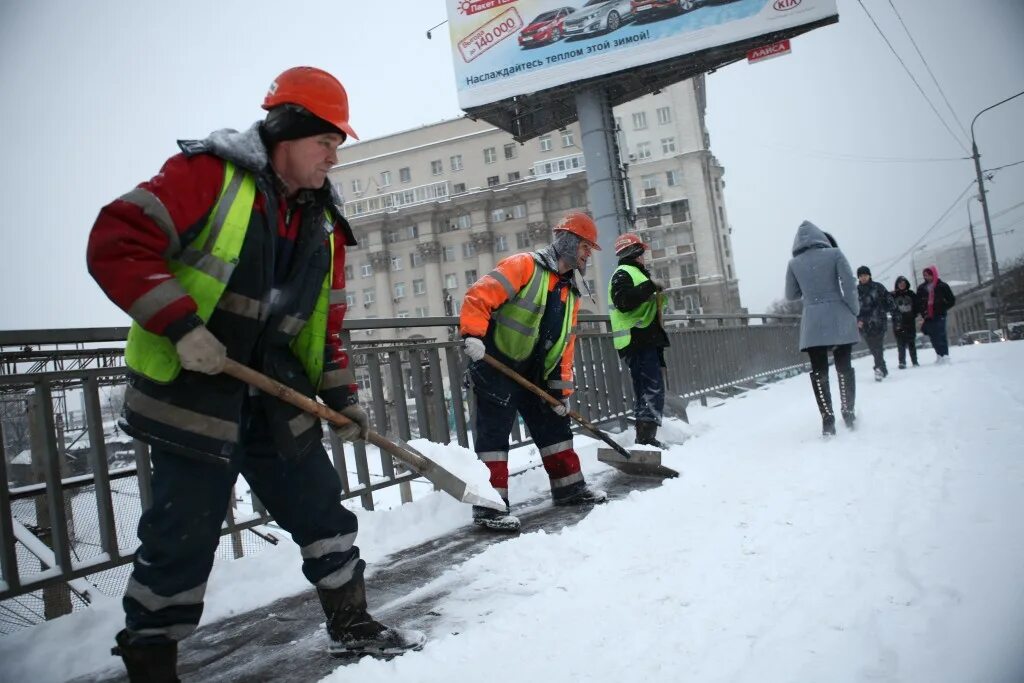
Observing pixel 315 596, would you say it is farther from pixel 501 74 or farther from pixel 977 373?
pixel 501 74

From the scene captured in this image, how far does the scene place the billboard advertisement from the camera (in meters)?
13.1

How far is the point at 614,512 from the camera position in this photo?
3.54 m

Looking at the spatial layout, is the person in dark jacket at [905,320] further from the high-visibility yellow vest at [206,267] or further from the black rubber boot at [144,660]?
the black rubber boot at [144,660]

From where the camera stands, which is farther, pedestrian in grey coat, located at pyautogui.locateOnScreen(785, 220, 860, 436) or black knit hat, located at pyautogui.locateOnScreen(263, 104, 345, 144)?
pedestrian in grey coat, located at pyautogui.locateOnScreen(785, 220, 860, 436)

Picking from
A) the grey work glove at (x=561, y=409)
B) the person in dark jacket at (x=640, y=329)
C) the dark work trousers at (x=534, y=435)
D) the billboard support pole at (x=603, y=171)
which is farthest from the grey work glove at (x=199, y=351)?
the billboard support pole at (x=603, y=171)

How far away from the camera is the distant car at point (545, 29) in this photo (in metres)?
13.7

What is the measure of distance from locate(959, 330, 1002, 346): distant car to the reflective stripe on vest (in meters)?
17.2

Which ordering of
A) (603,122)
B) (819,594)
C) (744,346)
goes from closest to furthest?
1. (819,594)
2. (744,346)
3. (603,122)

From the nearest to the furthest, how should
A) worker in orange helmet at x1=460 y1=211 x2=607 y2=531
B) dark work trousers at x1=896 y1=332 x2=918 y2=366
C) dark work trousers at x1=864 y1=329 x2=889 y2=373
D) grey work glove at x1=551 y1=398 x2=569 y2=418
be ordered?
worker in orange helmet at x1=460 y1=211 x2=607 y2=531 < grey work glove at x1=551 y1=398 x2=569 y2=418 < dark work trousers at x1=864 y1=329 x2=889 y2=373 < dark work trousers at x1=896 y1=332 x2=918 y2=366

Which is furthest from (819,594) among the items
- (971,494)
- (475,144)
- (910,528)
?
(475,144)

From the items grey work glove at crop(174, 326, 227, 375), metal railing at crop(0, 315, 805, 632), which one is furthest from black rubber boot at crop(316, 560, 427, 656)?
metal railing at crop(0, 315, 805, 632)

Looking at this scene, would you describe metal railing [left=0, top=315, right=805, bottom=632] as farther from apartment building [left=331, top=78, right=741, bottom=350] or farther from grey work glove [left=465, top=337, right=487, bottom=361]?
apartment building [left=331, top=78, right=741, bottom=350]

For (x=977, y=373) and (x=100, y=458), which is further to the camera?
(x=977, y=373)

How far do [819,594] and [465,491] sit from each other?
4.95ft
